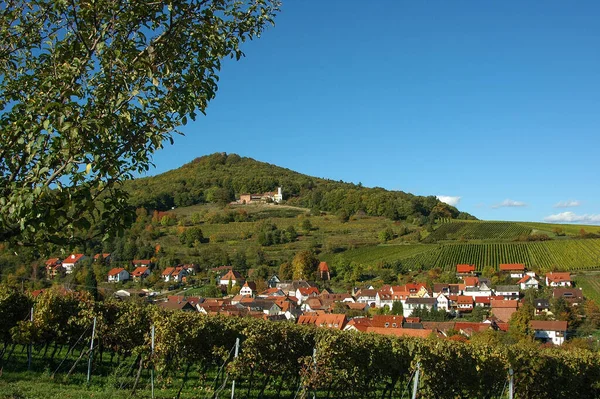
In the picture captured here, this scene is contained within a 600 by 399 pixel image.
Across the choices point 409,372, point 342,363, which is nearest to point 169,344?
point 342,363

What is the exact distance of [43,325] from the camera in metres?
16.0

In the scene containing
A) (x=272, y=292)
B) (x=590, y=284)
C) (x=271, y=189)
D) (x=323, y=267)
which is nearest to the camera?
(x=590, y=284)

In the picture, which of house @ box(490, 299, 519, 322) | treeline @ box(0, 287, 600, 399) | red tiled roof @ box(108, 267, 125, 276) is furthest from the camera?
red tiled roof @ box(108, 267, 125, 276)

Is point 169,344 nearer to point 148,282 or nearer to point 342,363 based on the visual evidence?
point 342,363

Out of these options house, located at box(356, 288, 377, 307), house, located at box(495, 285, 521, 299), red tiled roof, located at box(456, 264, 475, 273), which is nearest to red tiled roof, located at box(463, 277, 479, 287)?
house, located at box(495, 285, 521, 299)

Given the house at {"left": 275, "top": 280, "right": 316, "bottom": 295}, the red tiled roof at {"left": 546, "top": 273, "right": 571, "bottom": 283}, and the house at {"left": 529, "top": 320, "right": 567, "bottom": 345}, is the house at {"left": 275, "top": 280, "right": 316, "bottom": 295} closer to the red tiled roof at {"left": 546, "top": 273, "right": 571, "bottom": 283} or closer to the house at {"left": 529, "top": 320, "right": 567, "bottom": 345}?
the red tiled roof at {"left": 546, "top": 273, "right": 571, "bottom": 283}

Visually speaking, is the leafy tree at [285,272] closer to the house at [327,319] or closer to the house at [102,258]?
the house at [102,258]

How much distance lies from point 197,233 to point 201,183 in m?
58.0

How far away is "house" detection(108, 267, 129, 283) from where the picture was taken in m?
81.1

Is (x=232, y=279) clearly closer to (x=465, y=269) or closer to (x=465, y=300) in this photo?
(x=465, y=300)

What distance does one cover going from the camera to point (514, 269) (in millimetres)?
82625

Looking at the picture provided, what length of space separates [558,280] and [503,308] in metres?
15.1

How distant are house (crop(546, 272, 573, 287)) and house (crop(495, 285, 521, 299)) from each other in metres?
4.55

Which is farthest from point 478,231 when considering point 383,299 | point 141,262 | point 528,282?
Result: point 141,262
